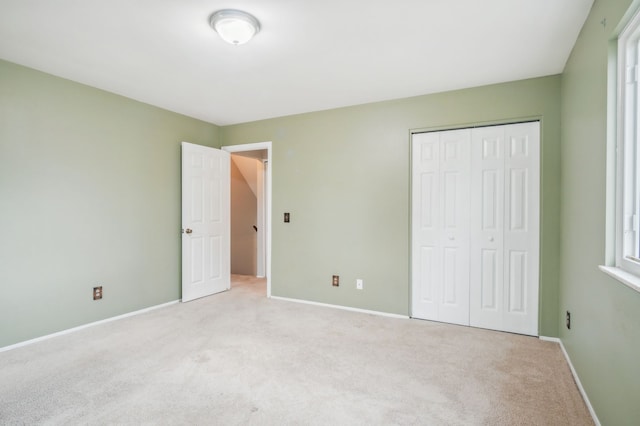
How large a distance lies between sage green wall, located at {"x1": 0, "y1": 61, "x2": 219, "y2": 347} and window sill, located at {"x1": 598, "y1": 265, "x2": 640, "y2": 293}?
4060 mm

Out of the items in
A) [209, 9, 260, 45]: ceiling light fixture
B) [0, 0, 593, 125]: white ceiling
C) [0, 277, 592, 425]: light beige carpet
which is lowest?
[0, 277, 592, 425]: light beige carpet

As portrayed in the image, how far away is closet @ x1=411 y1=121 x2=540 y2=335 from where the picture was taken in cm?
304

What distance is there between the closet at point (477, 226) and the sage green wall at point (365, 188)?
11 centimetres

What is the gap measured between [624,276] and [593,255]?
22.6 inches

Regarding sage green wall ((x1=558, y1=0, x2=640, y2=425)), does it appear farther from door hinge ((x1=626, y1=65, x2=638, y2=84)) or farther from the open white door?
the open white door

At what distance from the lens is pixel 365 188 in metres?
3.76

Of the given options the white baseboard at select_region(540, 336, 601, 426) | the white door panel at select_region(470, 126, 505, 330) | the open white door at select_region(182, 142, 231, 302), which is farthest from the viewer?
the open white door at select_region(182, 142, 231, 302)

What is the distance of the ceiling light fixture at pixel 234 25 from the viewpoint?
6.54ft

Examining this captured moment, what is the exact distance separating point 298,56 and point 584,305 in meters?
2.71

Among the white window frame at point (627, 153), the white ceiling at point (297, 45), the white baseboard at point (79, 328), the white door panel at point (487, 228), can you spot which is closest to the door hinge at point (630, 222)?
the white window frame at point (627, 153)

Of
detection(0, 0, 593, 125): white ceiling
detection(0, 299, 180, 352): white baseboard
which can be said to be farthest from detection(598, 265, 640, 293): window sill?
detection(0, 299, 180, 352): white baseboard

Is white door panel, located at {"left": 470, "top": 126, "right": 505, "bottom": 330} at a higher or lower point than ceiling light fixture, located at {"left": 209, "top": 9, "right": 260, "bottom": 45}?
lower

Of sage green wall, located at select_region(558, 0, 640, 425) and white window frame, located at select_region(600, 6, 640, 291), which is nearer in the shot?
sage green wall, located at select_region(558, 0, 640, 425)

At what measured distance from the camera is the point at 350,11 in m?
2.00
